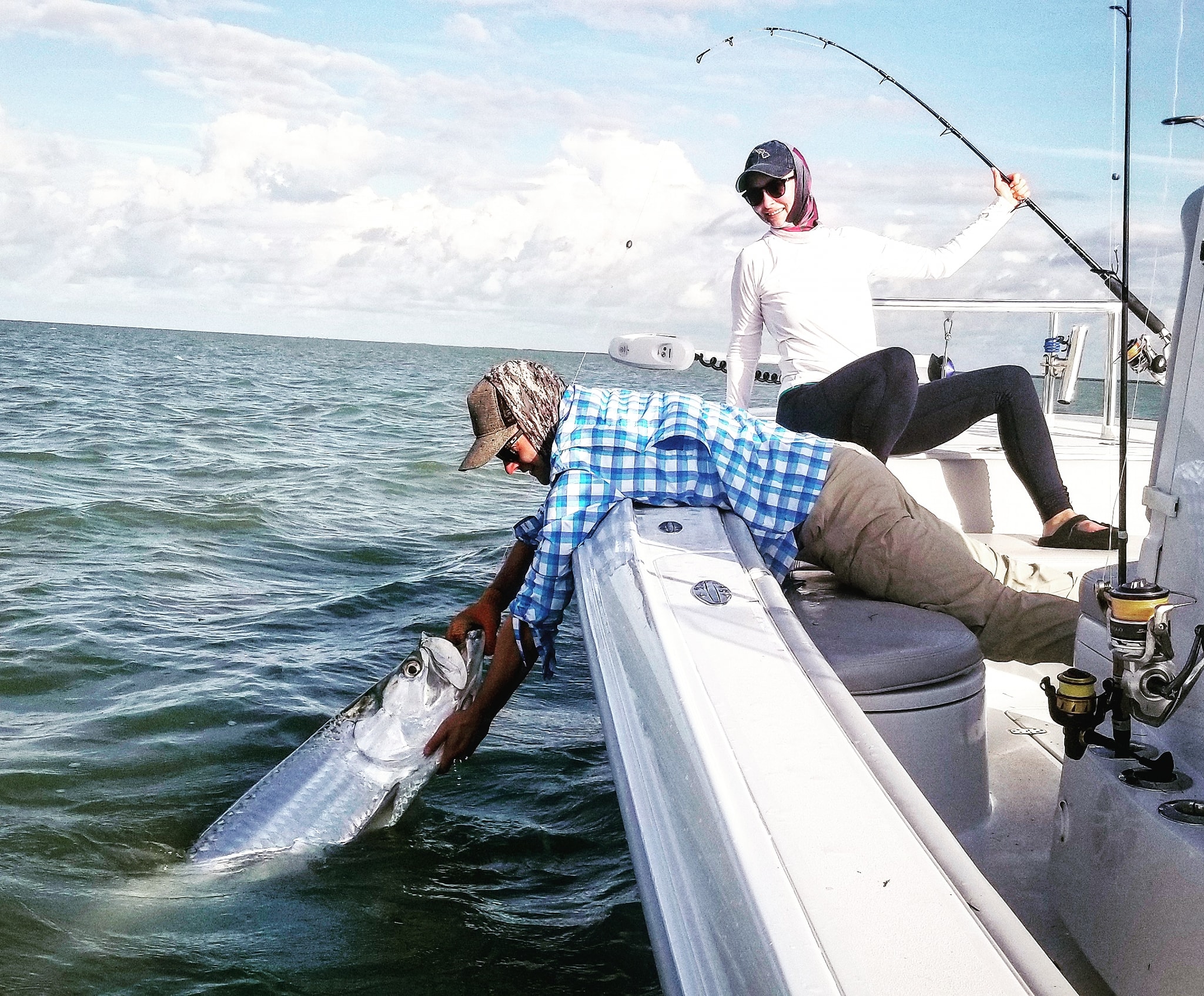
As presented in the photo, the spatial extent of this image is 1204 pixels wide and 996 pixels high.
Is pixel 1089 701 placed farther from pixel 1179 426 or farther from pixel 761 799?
pixel 761 799

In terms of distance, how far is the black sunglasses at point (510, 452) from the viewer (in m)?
2.75

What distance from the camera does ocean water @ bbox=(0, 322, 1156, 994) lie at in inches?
116

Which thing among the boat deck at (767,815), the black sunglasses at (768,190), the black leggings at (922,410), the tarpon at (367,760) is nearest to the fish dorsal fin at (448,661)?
the tarpon at (367,760)

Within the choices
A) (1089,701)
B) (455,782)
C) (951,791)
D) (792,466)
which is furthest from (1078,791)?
(455,782)

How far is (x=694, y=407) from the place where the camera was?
264cm

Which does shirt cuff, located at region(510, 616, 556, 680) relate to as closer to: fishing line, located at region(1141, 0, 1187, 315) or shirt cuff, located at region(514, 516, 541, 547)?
shirt cuff, located at region(514, 516, 541, 547)

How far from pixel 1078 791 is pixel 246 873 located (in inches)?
90.1

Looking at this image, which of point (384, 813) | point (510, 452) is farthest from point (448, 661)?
point (510, 452)

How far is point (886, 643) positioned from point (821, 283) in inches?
71.3

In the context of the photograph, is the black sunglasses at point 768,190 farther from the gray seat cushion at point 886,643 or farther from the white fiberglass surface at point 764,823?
the white fiberglass surface at point 764,823

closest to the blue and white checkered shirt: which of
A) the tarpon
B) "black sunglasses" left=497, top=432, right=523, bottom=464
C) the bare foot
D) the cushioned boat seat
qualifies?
"black sunglasses" left=497, top=432, right=523, bottom=464

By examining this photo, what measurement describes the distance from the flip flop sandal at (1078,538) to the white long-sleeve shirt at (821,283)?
34.3 inches

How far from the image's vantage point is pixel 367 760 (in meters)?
3.26

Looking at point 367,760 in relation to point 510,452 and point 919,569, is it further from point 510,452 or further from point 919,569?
point 919,569
